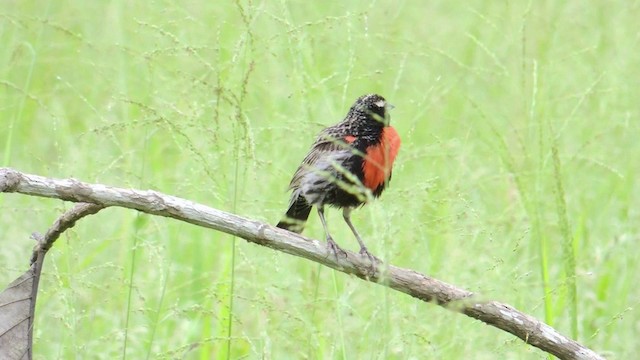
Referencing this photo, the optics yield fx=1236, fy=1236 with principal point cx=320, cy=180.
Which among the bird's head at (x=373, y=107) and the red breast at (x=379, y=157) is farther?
the bird's head at (x=373, y=107)

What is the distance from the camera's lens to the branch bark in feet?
10.2

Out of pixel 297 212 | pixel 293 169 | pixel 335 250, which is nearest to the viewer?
pixel 335 250

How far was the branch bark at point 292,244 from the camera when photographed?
3096mm

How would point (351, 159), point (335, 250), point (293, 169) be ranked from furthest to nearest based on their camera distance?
point (293, 169) < point (351, 159) < point (335, 250)

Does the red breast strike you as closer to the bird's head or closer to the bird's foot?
the bird's head

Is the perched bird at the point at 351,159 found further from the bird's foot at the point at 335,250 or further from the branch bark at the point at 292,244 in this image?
the branch bark at the point at 292,244

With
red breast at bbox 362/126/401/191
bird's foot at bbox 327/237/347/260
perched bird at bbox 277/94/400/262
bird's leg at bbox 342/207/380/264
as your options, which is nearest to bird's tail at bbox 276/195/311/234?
perched bird at bbox 277/94/400/262

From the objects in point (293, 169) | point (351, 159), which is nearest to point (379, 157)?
point (351, 159)

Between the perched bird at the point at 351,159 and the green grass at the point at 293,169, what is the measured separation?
92 mm

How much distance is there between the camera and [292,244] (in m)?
3.38

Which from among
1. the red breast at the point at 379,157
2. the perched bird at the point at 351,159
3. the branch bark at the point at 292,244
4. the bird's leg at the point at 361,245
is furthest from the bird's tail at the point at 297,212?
the branch bark at the point at 292,244

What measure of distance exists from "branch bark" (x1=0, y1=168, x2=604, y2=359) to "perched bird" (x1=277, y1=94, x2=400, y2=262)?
86 cm

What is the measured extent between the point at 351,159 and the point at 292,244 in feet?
3.71

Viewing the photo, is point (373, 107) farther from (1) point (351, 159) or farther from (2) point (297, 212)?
(2) point (297, 212)
